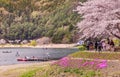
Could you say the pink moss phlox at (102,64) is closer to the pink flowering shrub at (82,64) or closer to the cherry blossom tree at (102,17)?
the pink flowering shrub at (82,64)

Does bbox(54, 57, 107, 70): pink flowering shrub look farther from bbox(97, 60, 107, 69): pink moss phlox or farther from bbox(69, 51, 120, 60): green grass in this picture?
bbox(69, 51, 120, 60): green grass

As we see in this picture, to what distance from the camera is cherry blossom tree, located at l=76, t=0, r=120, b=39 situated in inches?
1518

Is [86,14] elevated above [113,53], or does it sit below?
above

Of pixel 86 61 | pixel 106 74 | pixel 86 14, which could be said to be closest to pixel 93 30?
pixel 86 14

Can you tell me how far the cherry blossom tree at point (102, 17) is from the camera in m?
38.6

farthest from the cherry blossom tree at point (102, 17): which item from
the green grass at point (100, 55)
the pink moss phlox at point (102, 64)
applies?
the pink moss phlox at point (102, 64)

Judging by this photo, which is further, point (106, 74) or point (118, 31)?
point (118, 31)

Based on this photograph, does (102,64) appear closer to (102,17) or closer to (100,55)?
(100,55)

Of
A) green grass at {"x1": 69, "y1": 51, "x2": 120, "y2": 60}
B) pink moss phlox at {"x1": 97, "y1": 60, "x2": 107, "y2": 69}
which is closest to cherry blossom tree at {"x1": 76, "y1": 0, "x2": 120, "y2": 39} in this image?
green grass at {"x1": 69, "y1": 51, "x2": 120, "y2": 60}

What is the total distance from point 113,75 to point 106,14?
7.62m

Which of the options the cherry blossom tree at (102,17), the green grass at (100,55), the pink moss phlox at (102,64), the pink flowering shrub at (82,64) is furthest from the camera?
the cherry blossom tree at (102,17)

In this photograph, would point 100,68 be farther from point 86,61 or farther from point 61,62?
point 61,62

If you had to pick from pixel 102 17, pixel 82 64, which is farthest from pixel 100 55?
pixel 102 17

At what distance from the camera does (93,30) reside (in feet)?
135
